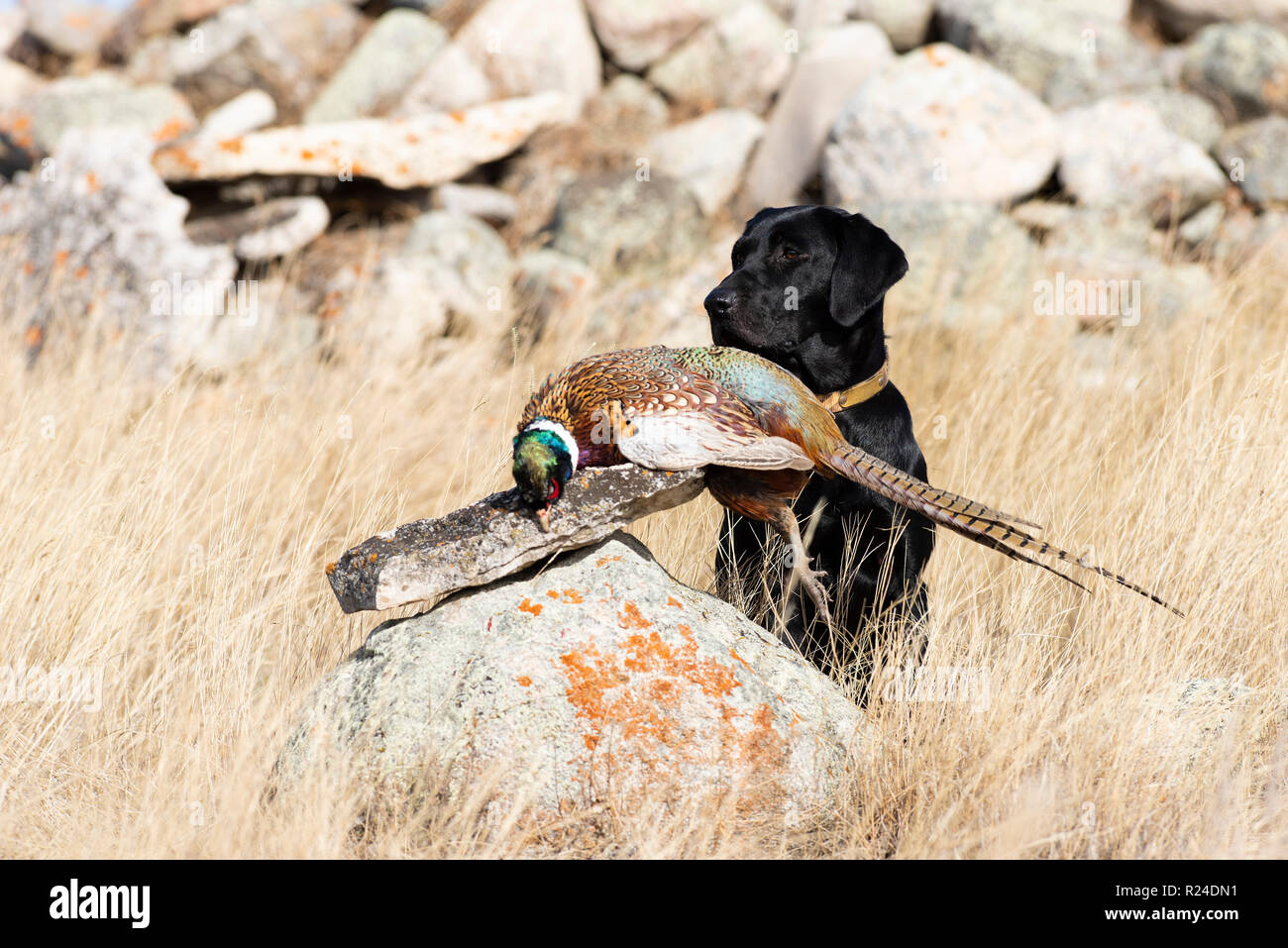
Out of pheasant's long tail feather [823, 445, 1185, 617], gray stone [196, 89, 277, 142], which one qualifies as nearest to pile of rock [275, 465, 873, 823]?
pheasant's long tail feather [823, 445, 1185, 617]

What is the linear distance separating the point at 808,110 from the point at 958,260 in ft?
10.4

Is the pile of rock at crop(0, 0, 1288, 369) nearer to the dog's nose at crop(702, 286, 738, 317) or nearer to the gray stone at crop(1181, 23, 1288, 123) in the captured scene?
the gray stone at crop(1181, 23, 1288, 123)

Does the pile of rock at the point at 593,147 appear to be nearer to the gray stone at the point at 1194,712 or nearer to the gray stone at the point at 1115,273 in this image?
the gray stone at the point at 1115,273

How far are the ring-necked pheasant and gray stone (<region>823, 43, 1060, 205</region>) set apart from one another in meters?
6.11

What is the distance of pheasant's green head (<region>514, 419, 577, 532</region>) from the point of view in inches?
94.1

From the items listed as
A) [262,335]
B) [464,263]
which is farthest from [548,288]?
[262,335]

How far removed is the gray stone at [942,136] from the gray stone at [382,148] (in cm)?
283

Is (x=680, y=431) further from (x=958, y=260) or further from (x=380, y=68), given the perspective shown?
(x=380, y=68)

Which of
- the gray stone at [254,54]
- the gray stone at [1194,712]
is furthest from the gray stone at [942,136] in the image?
the gray stone at [1194,712]

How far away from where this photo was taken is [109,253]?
304 inches

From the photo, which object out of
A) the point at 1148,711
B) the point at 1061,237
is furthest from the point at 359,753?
the point at 1061,237

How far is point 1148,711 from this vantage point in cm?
284
